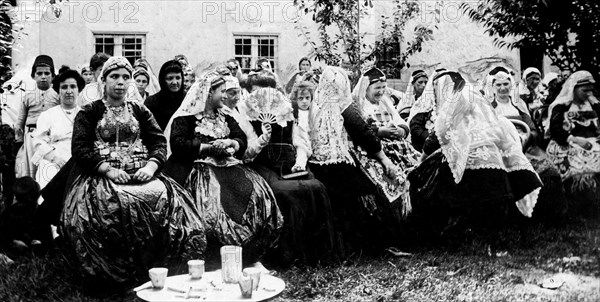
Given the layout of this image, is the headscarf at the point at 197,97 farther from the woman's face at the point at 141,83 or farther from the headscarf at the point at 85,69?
the headscarf at the point at 85,69

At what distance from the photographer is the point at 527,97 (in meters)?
6.71

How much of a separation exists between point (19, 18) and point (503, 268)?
386cm

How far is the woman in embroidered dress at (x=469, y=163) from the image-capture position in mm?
5406

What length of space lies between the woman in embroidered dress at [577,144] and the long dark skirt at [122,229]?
3742 mm

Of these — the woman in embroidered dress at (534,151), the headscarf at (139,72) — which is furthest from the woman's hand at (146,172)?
the woman in embroidered dress at (534,151)

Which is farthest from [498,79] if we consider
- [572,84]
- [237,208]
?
[237,208]

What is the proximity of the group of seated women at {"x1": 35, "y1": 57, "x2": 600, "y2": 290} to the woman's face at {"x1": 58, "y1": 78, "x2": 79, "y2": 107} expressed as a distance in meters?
0.05

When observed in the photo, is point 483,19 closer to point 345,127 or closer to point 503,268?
point 345,127

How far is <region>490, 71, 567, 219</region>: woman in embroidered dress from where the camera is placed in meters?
6.12

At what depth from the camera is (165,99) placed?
5.00 meters

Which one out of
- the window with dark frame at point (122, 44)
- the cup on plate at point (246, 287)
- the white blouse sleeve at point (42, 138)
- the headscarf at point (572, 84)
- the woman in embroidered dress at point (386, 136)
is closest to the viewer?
the cup on plate at point (246, 287)

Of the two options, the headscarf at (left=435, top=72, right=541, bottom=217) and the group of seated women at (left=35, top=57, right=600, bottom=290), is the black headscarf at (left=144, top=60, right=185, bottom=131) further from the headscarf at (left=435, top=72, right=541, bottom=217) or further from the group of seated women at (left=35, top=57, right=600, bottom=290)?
the headscarf at (left=435, top=72, right=541, bottom=217)

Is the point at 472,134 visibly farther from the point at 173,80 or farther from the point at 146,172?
the point at 146,172

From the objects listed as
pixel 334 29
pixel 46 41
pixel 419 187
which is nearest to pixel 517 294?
pixel 419 187
